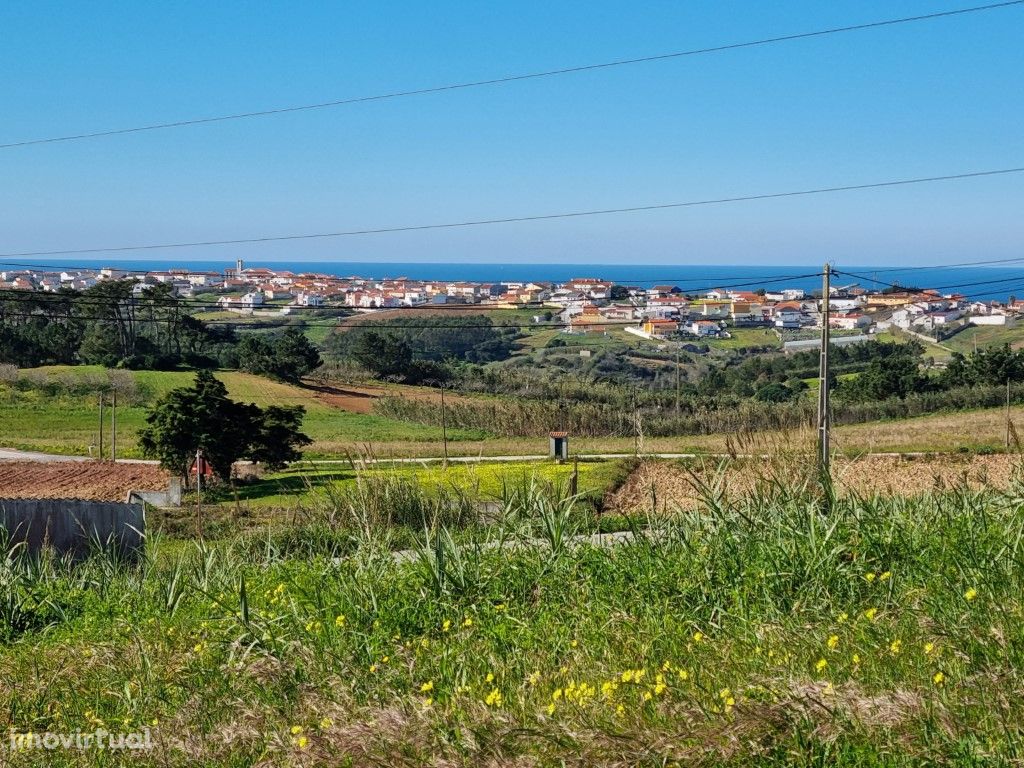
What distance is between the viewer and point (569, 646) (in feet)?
16.4

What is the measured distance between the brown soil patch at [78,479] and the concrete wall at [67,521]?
8.73m

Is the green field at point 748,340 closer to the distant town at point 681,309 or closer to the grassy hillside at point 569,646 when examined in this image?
the distant town at point 681,309

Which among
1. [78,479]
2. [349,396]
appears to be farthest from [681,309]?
[78,479]

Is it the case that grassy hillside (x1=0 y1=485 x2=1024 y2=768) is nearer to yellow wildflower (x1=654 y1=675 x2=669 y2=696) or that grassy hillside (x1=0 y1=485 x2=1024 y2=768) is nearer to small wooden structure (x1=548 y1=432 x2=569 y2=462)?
yellow wildflower (x1=654 y1=675 x2=669 y2=696)

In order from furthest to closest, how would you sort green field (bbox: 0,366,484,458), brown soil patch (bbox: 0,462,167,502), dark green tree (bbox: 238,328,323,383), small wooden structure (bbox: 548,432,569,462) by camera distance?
dark green tree (bbox: 238,328,323,383)
green field (bbox: 0,366,484,458)
small wooden structure (bbox: 548,432,569,462)
brown soil patch (bbox: 0,462,167,502)

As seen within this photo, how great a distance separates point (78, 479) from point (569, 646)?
75.1 feet

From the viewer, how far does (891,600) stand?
16.7 ft

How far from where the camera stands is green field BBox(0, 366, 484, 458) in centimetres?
3553

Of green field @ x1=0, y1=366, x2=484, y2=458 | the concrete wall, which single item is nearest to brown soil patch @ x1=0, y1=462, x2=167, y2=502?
green field @ x1=0, y1=366, x2=484, y2=458

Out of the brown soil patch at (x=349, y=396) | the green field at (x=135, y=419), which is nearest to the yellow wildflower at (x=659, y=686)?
the green field at (x=135, y=419)

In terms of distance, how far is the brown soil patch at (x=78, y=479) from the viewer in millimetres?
22953

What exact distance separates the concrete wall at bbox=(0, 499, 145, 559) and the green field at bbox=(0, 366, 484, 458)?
17.2 meters

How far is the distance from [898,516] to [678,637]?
2.05 m

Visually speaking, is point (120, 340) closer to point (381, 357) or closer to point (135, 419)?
point (381, 357)
